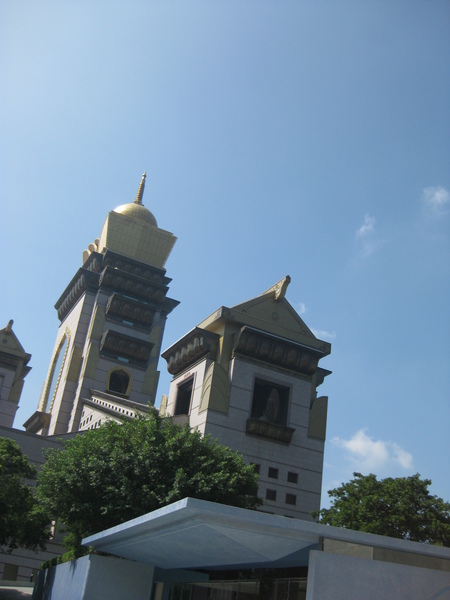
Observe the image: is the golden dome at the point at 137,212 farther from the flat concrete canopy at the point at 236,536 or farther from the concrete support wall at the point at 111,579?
the flat concrete canopy at the point at 236,536

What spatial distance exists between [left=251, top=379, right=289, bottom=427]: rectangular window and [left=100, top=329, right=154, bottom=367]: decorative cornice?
3066 cm

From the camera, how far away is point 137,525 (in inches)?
785

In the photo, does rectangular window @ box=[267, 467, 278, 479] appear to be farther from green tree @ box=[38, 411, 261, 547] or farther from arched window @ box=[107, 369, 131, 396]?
arched window @ box=[107, 369, 131, 396]

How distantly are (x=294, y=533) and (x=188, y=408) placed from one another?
1388 inches

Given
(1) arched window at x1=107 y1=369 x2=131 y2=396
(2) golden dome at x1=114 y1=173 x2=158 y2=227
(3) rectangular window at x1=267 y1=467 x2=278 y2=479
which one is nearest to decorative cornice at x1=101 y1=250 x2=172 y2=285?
(2) golden dome at x1=114 y1=173 x2=158 y2=227

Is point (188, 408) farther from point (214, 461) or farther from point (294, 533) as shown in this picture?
point (294, 533)

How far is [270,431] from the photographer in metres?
47.1

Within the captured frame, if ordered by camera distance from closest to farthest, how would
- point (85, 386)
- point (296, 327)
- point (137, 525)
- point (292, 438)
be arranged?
point (137, 525) → point (292, 438) → point (296, 327) → point (85, 386)

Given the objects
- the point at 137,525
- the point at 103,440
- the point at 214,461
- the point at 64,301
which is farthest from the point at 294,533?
the point at 64,301

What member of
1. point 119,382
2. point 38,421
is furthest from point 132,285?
point 38,421

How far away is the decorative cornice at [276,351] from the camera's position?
48.1 m

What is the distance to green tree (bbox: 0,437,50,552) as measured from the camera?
3522 cm

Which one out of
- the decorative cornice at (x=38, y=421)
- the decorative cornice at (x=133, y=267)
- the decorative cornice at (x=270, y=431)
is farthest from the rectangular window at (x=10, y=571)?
the decorative cornice at (x=133, y=267)

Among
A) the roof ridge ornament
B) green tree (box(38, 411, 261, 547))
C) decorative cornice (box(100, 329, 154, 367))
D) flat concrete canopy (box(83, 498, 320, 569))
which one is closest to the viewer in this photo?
flat concrete canopy (box(83, 498, 320, 569))
